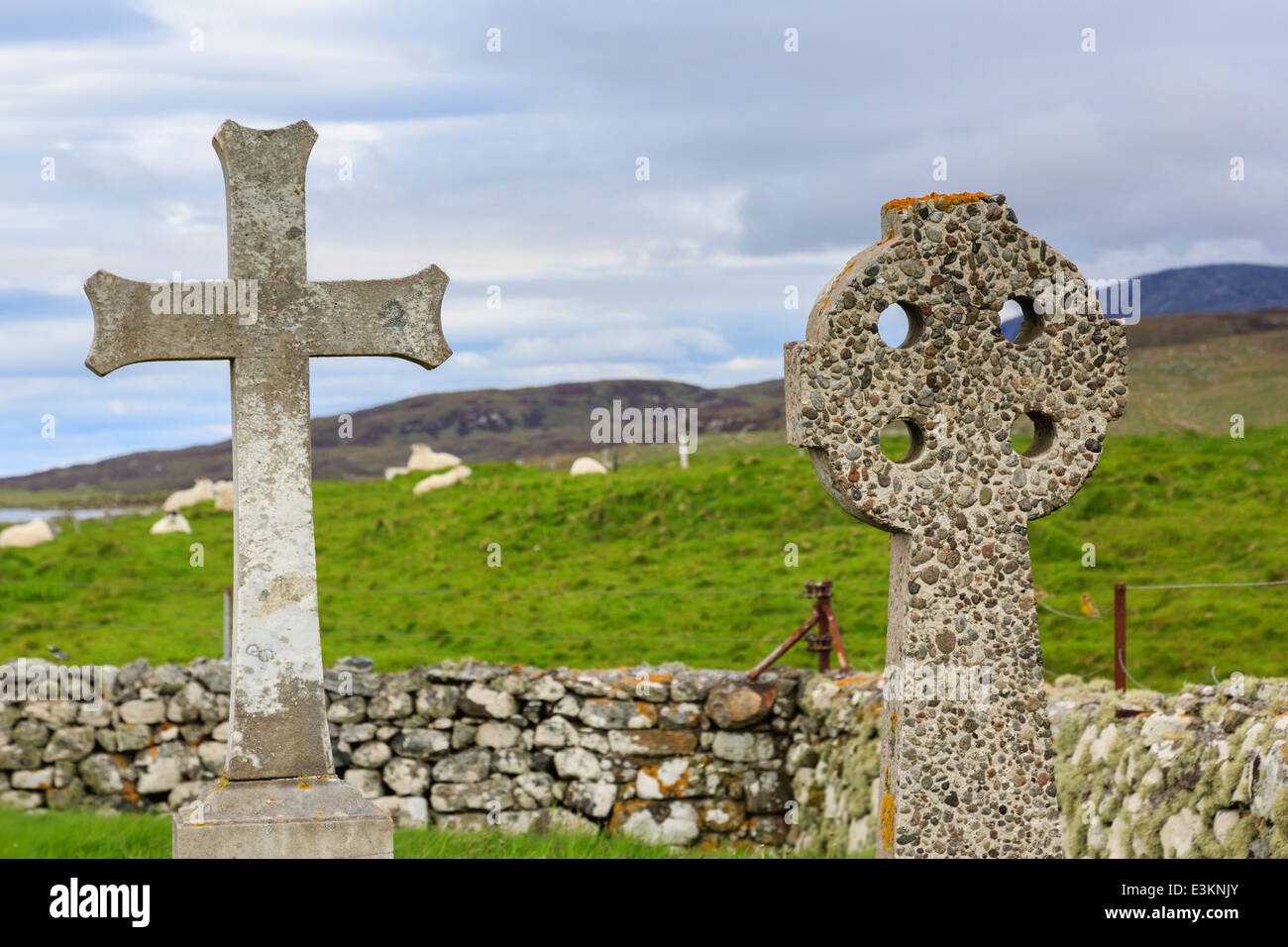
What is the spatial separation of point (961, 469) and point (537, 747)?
5194mm

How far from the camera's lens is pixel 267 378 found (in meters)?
6.22

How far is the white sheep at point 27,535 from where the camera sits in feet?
71.5

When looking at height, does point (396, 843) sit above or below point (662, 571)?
below

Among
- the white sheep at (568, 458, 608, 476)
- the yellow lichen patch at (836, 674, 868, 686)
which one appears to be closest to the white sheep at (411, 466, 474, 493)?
the white sheep at (568, 458, 608, 476)

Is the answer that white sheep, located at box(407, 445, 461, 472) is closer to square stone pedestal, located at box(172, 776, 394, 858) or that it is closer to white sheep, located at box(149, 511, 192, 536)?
white sheep, located at box(149, 511, 192, 536)

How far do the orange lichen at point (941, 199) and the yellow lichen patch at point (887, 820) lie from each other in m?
2.88

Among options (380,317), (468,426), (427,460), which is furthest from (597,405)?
(380,317)

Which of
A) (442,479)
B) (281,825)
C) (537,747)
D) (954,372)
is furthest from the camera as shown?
(442,479)

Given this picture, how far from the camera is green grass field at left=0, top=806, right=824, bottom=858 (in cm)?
853

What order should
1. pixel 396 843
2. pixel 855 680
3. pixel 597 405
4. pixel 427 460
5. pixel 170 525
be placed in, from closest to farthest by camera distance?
pixel 396 843, pixel 855 680, pixel 170 525, pixel 427 460, pixel 597 405

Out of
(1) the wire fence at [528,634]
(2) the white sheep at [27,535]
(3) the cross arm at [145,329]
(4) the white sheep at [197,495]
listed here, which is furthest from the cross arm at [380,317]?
(4) the white sheep at [197,495]

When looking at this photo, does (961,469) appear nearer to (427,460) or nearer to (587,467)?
(587,467)
